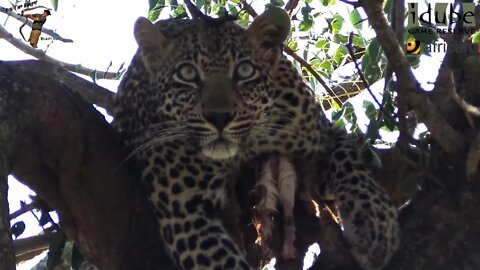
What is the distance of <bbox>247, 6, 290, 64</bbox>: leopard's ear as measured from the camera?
5.99m

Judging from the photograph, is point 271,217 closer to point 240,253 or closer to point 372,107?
point 240,253

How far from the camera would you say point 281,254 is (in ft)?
16.6

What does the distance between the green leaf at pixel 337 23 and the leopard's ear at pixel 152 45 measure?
124 cm

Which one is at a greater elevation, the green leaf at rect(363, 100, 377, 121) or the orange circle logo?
the orange circle logo

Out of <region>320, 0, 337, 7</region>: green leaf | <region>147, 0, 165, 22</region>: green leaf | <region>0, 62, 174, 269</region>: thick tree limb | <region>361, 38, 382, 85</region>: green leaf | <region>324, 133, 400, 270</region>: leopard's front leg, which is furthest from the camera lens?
<region>320, 0, 337, 7</region>: green leaf

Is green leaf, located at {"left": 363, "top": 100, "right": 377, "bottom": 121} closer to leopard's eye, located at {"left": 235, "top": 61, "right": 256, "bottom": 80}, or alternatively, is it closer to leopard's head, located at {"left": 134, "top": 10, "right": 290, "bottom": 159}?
leopard's head, located at {"left": 134, "top": 10, "right": 290, "bottom": 159}

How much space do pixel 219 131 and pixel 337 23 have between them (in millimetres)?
1553

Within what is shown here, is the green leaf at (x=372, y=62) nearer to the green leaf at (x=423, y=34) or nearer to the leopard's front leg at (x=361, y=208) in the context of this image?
the green leaf at (x=423, y=34)

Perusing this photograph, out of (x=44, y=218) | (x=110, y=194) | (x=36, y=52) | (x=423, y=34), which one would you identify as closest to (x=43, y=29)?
(x=36, y=52)

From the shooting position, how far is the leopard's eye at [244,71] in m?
5.82

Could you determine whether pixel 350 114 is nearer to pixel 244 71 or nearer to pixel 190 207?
pixel 244 71

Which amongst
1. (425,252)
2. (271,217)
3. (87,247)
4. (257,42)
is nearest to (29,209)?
(87,247)

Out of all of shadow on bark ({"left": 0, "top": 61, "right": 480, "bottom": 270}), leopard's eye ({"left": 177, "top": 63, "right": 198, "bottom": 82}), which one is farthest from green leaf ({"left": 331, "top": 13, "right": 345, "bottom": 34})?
shadow on bark ({"left": 0, "top": 61, "right": 480, "bottom": 270})

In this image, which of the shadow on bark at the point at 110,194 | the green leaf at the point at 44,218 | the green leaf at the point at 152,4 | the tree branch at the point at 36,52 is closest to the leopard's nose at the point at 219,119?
the shadow on bark at the point at 110,194
